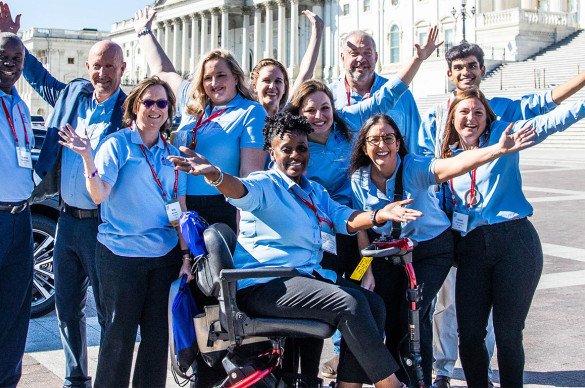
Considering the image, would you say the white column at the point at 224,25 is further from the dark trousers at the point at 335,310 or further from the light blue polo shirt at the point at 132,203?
the dark trousers at the point at 335,310

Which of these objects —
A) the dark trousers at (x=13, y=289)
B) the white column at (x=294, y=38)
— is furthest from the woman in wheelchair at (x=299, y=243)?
the white column at (x=294, y=38)

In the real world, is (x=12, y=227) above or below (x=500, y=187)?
below

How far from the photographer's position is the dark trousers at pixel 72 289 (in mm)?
4289

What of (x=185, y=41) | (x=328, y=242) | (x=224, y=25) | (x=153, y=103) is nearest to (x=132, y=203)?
(x=153, y=103)

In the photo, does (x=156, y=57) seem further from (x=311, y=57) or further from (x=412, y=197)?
(x=412, y=197)

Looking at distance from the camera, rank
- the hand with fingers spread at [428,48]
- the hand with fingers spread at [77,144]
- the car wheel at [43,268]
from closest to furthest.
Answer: the hand with fingers spread at [77,144] < the hand with fingers spread at [428,48] < the car wheel at [43,268]

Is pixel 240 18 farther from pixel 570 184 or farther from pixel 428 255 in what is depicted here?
pixel 428 255

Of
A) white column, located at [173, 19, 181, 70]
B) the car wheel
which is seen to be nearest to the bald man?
the car wheel

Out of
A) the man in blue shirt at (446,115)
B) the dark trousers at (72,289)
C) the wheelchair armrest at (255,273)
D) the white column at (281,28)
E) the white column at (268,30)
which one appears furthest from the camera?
the white column at (268,30)

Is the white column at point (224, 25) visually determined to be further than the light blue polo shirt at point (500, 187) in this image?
Yes

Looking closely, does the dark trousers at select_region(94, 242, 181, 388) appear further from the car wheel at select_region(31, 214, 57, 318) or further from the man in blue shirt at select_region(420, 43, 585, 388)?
the car wheel at select_region(31, 214, 57, 318)

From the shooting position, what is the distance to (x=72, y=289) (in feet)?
14.3

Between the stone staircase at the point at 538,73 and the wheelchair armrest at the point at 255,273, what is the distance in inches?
1080

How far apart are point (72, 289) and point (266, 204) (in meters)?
1.53
